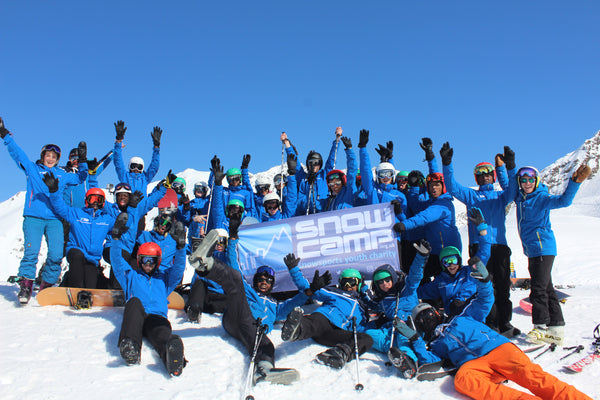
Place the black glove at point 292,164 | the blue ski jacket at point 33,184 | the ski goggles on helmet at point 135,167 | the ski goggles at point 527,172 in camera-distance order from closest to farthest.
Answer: the ski goggles at point 527,172
the blue ski jacket at point 33,184
the black glove at point 292,164
the ski goggles on helmet at point 135,167

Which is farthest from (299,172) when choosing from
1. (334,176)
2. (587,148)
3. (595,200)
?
(587,148)

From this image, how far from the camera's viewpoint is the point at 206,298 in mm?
6824

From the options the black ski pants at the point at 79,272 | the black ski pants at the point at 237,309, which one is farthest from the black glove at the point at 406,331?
the black ski pants at the point at 79,272

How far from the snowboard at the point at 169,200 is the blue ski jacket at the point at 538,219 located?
653 cm

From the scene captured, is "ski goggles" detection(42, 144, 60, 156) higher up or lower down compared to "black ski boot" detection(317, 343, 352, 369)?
higher up

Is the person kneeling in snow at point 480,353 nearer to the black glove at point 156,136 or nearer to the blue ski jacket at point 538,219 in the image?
the blue ski jacket at point 538,219

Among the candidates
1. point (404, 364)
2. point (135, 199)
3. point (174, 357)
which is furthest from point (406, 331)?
point (135, 199)

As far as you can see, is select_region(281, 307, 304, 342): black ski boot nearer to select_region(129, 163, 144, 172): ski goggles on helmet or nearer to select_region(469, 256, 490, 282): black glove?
select_region(469, 256, 490, 282): black glove

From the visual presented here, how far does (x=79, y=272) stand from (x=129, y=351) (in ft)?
10.1

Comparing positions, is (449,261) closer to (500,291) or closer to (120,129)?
(500,291)

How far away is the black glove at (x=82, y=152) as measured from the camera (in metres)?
8.12

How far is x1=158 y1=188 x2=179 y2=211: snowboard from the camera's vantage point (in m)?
8.26

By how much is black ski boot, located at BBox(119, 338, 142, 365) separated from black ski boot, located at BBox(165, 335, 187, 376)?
0.38 m

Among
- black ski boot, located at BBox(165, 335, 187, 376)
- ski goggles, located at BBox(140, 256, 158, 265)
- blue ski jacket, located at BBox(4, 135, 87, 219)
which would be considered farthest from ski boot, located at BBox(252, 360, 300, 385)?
blue ski jacket, located at BBox(4, 135, 87, 219)
